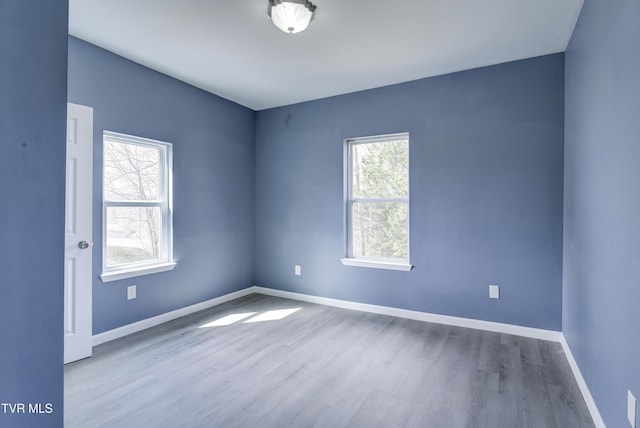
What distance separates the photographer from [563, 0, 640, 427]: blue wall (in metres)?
1.40

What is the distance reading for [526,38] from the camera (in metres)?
2.71

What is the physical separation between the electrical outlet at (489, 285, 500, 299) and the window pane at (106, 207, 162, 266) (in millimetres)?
3433

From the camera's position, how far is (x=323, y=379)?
236 cm

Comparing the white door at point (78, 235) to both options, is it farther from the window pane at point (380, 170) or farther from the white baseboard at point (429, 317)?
the window pane at point (380, 170)

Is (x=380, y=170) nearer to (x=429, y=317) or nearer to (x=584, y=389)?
(x=429, y=317)

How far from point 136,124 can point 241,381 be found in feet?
8.33

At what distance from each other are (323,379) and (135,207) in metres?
2.44

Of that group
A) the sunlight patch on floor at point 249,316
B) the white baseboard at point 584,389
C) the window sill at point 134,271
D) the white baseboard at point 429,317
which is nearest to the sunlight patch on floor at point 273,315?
the sunlight patch on floor at point 249,316

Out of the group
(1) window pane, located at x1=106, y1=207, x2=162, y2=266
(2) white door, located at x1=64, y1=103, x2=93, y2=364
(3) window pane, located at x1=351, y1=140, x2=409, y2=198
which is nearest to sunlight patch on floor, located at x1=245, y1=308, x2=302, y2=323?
(1) window pane, located at x1=106, y1=207, x2=162, y2=266

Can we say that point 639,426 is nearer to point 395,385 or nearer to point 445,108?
point 395,385

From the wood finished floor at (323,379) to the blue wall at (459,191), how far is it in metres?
0.48

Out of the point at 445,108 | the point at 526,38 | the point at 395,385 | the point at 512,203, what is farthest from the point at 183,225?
the point at 526,38

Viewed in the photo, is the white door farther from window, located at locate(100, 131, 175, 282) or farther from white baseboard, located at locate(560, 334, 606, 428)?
white baseboard, located at locate(560, 334, 606, 428)

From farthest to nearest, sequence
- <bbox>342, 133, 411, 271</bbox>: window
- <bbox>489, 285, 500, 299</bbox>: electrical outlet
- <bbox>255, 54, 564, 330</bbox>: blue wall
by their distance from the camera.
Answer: <bbox>342, 133, 411, 271</bbox>: window → <bbox>489, 285, 500, 299</bbox>: electrical outlet → <bbox>255, 54, 564, 330</bbox>: blue wall
